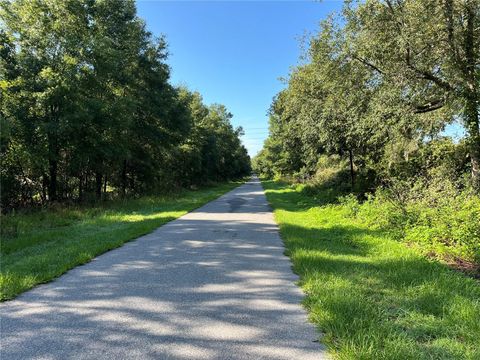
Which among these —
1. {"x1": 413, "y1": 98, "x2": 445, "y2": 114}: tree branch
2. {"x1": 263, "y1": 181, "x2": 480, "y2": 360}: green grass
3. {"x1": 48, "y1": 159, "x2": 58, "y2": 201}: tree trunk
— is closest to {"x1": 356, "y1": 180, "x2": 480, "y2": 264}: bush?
{"x1": 263, "y1": 181, "x2": 480, "y2": 360}: green grass

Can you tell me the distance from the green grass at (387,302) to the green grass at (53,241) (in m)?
4.38

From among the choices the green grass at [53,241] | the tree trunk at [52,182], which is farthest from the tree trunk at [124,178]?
the green grass at [53,241]

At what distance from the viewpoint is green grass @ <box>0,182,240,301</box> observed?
5.97 meters

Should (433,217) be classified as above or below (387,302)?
above

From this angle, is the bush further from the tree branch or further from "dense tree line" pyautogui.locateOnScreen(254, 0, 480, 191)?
the tree branch

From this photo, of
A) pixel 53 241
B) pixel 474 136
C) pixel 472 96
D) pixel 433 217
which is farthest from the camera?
pixel 474 136

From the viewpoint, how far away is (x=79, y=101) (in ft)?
57.8

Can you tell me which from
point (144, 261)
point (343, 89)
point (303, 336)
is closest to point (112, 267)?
point (144, 261)

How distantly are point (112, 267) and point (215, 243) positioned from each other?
2889 mm

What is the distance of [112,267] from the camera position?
261 inches

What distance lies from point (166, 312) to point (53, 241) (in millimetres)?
6397

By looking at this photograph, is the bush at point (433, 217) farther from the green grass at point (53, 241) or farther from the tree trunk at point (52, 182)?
the tree trunk at point (52, 182)

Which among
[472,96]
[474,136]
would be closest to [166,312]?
[472,96]

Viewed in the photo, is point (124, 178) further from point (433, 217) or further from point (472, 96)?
point (472, 96)
